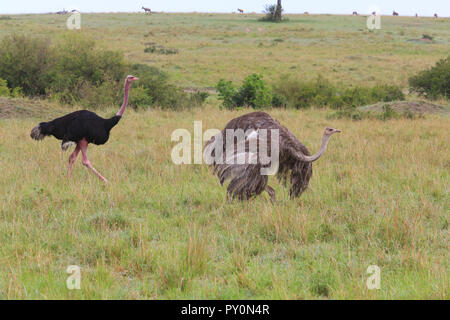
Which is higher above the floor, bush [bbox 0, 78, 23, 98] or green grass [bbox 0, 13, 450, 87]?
green grass [bbox 0, 13, 450, 87]

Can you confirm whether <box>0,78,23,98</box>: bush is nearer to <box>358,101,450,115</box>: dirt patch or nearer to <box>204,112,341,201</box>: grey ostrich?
<box>358,101,450,115</box>: dirt patch

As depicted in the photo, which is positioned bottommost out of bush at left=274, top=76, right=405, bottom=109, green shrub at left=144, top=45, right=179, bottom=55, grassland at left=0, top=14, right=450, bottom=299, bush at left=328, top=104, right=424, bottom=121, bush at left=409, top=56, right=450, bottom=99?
grassland at left=0, top=14, right=450, bottom=299

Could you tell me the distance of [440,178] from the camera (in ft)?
24.5

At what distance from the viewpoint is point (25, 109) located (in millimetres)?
13273

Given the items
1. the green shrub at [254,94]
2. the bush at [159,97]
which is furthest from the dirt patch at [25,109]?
the green shrub at [254,94]

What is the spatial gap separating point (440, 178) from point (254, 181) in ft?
10.3

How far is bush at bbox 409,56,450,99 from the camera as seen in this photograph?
18391 millimetres

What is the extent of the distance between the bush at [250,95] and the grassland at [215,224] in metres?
4.74

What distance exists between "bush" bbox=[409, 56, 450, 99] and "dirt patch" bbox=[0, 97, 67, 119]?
40.2 ft

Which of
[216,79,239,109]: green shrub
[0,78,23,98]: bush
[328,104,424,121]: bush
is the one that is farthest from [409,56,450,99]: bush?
[0,78,23,98]: bush

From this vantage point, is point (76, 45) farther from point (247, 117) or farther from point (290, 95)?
point (247, 117)

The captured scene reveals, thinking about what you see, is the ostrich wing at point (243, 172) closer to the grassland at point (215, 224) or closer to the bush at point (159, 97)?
the grassland at point (215, 224)

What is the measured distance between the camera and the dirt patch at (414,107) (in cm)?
1463
